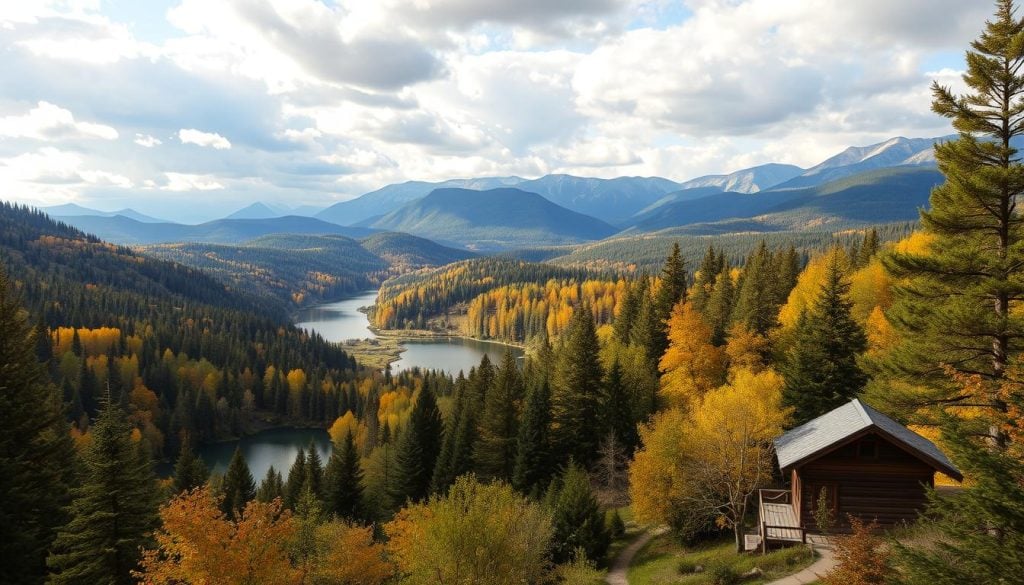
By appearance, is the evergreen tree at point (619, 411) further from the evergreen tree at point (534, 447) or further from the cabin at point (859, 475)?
the cabin at point (859, 475)

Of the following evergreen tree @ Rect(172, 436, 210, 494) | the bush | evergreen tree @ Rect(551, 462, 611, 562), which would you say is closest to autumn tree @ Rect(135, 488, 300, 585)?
evergreen tree @ Rect(551, 462, 611, 562)

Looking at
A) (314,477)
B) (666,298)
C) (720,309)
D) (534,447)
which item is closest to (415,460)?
(314,477)

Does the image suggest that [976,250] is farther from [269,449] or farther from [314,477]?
[269,449]

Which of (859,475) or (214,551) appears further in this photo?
(859,475)

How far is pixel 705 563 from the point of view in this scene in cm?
Answer: 2812

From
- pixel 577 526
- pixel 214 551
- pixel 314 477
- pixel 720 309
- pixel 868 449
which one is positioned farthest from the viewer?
pixel 720 309

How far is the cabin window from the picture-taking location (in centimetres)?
2573

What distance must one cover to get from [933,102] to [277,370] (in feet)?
465

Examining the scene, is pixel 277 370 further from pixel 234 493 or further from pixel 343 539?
pixel 343 539

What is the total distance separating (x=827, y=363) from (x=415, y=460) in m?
37.8

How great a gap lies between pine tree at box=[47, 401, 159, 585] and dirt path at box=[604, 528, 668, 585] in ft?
80.6

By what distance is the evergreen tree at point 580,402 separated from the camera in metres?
51.0

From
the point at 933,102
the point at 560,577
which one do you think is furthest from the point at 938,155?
the point at 560,577

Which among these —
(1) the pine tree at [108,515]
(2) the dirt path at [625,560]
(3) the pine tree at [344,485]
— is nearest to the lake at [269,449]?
(3) the pine tree at [344,485]
